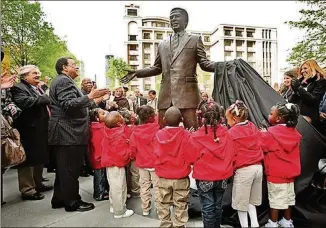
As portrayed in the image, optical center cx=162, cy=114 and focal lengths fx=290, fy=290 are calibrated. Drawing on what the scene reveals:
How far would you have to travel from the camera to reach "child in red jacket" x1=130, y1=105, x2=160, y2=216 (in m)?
3.04

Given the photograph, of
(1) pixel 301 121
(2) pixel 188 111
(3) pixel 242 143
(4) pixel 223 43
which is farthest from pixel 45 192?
(4) pixel 223 43

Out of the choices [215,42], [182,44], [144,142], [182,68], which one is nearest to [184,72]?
[182,68]

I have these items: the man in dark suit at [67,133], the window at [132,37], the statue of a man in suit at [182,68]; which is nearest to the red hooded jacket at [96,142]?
the man in dark suit at [67,133]

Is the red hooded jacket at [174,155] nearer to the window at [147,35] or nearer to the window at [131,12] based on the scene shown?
the window at [147,35]

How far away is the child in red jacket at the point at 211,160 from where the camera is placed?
93.4 inches

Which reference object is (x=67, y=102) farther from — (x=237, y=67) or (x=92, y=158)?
(x=237, y=67)

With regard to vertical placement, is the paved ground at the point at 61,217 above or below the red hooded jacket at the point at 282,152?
below

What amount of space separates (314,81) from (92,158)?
9.21 feet

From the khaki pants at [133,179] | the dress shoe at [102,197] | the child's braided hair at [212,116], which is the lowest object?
the dress shoe at [102,197]

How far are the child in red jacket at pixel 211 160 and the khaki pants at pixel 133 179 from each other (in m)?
1.44

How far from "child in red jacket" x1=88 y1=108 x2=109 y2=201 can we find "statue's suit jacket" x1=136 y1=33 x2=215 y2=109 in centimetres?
83

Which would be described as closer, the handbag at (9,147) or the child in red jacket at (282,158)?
the child in red jacket at (282,158)

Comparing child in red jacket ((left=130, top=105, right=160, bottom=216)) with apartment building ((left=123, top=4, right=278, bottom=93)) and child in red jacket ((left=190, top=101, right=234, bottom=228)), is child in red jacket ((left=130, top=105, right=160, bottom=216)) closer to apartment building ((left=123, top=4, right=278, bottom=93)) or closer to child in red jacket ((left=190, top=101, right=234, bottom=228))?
child in red jacket ((left=190, top=101, right=234, bottom=228))

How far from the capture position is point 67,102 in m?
2.94
